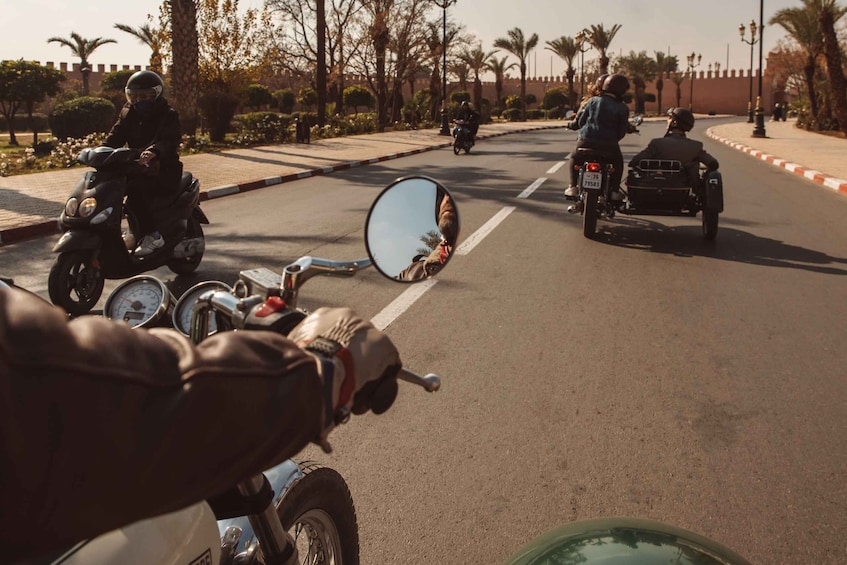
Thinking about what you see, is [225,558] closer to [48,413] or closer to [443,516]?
[48,413]

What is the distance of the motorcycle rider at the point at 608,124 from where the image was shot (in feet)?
30.3

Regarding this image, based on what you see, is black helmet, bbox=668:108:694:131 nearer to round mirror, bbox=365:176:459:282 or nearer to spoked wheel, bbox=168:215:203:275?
spoked wheel, bbox=168:215:203:275

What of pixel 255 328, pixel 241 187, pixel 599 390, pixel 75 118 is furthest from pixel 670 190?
pixel 75 118

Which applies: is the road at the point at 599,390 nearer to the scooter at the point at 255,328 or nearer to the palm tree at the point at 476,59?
the scooter at the point at 255,328

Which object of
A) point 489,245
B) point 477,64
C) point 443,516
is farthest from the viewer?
point 477,64

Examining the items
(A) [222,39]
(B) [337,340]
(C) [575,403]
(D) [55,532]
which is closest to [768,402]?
(C) [575,403]

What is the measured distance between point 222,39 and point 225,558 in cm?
3050

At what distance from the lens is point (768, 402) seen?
169 inches

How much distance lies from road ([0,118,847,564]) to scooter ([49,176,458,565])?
1.11 metres

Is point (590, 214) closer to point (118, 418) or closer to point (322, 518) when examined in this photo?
point (322, 518)

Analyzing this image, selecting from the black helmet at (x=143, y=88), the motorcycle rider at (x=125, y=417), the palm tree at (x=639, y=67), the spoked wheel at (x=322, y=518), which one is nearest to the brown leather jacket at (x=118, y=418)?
the motorcycle rider at (x=125, y=417)

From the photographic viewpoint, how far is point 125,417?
1010 mm

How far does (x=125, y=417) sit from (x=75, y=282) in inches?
219

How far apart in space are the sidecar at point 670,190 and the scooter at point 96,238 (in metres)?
5.25
